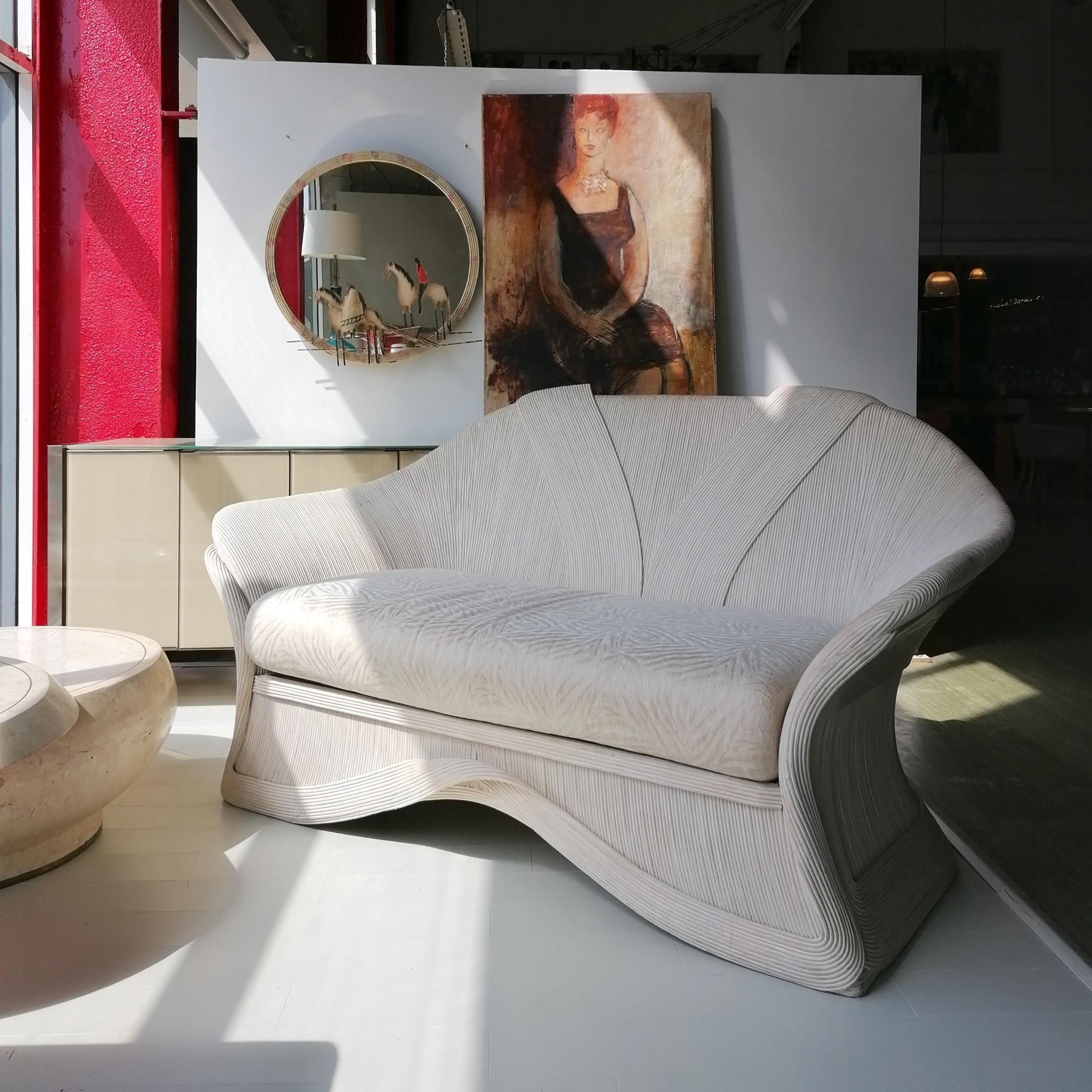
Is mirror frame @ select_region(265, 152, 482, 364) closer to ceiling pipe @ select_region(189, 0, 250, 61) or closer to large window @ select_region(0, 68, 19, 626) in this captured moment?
ceiling pipe @ select_region(189, 0, 250, 61)

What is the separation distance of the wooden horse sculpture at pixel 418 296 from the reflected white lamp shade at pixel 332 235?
144 millimetres

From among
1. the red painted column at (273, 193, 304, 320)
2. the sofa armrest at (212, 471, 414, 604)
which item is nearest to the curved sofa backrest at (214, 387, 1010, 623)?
the sofa armrest at (212, 471, 414, 604)

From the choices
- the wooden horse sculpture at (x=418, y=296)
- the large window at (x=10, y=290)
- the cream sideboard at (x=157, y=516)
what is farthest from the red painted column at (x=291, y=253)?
the large window at (x=10, y=290)

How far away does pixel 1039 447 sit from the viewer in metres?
2.25

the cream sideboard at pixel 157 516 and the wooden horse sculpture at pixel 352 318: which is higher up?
the wooden horse sculpture at pixel 352 318

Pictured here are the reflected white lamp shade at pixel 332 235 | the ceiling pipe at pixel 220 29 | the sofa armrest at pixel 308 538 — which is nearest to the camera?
the sofa armrest at pixel 308 538

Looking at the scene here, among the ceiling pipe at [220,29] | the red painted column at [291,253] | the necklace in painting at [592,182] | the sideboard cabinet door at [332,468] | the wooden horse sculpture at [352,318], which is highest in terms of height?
the ceiling pipe at [220,29]

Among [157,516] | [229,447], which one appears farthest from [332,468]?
[157,516]

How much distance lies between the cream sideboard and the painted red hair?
148 cm

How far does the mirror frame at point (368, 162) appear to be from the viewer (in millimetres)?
3967

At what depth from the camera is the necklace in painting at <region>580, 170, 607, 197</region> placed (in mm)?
4004

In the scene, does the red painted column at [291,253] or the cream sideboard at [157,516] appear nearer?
the cream sideboard at [157,516]

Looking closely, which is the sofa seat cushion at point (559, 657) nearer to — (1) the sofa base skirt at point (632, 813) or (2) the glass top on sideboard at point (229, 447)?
(1) the sofa base skirt at point (632, 813)

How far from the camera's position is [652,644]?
77.3 inches
